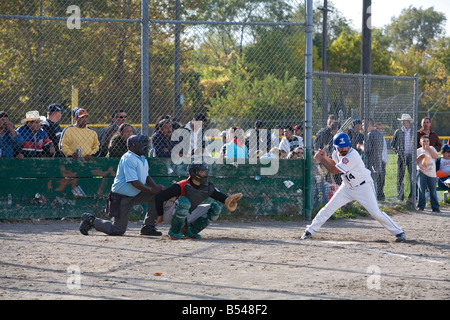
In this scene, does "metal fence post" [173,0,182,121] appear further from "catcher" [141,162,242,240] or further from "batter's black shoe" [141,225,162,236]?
"batter's black shoe" [141,225,162,236]

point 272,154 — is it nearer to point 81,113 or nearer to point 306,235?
point 306,235

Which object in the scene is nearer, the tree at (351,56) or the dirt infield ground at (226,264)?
the dirt infield ground at (226,264)

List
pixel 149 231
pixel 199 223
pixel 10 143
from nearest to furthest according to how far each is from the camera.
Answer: pixel 199 223 → pixel 149 231 → pixel 10 143

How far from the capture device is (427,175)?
45.8ft

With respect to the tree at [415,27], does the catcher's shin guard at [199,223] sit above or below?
below

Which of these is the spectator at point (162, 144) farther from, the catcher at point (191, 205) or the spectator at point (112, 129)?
the catcher at point (191, 205)

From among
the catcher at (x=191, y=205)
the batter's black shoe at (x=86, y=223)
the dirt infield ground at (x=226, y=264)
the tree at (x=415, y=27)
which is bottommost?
the dirt infield ground at (x=226, y=264)

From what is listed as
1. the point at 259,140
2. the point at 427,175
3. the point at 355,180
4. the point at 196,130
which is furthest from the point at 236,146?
the point at 427,175

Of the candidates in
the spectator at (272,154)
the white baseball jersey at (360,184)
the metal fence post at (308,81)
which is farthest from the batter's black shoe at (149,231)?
the metal fence post at (308,81)

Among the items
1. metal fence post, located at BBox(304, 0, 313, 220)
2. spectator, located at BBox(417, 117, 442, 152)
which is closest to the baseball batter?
metal fence post, located at BBox(304, 0, 313, 220)

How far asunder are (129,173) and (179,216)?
3.10 feet

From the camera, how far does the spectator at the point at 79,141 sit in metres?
11.0

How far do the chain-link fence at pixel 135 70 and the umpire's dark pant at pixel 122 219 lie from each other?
1558mm

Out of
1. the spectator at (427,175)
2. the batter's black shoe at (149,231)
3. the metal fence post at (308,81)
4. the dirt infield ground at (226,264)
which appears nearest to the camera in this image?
the dirt infield ground at (226,264)
